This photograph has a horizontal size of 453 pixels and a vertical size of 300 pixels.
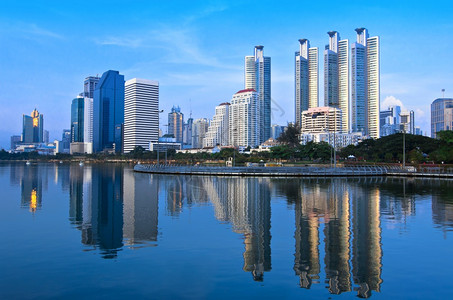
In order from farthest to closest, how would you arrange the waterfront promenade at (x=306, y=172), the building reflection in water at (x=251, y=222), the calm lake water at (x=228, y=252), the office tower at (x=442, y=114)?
the office tower at (x=442, y=114) → the waterfront promenade at (x=306, y=172) → the building reflection in water at (x=251, y=222) → the calm lake water at (x=228, y=252)

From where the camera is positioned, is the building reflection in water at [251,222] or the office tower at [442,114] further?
the office tower at [442,114]

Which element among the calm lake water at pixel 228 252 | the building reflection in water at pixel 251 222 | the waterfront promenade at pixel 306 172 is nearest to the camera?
the calm lake water at pixel 228 252

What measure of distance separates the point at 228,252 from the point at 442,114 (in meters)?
204

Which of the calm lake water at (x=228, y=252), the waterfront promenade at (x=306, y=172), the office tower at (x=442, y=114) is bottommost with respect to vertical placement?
the calm lake water at (x=228, y=252)

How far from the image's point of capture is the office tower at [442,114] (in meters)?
184

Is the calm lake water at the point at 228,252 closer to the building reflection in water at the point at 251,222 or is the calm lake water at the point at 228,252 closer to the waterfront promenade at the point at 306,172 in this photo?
the building reflection in water at the point at 251,222

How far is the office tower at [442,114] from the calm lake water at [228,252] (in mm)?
182633

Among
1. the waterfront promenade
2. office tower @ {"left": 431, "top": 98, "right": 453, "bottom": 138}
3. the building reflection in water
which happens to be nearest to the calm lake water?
the building reflection in water

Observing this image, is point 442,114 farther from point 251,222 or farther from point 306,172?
point 251,222

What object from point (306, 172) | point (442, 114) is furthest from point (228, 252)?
point (442, 114)

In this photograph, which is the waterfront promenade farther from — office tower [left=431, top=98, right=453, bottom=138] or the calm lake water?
office tower [left=431, top=98, right=453, bottom=138]

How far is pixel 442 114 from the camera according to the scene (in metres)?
189

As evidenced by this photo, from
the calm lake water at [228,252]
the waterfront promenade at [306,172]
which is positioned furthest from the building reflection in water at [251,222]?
the waterfront promenade at [306,172]

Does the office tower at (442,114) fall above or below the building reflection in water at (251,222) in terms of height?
above
